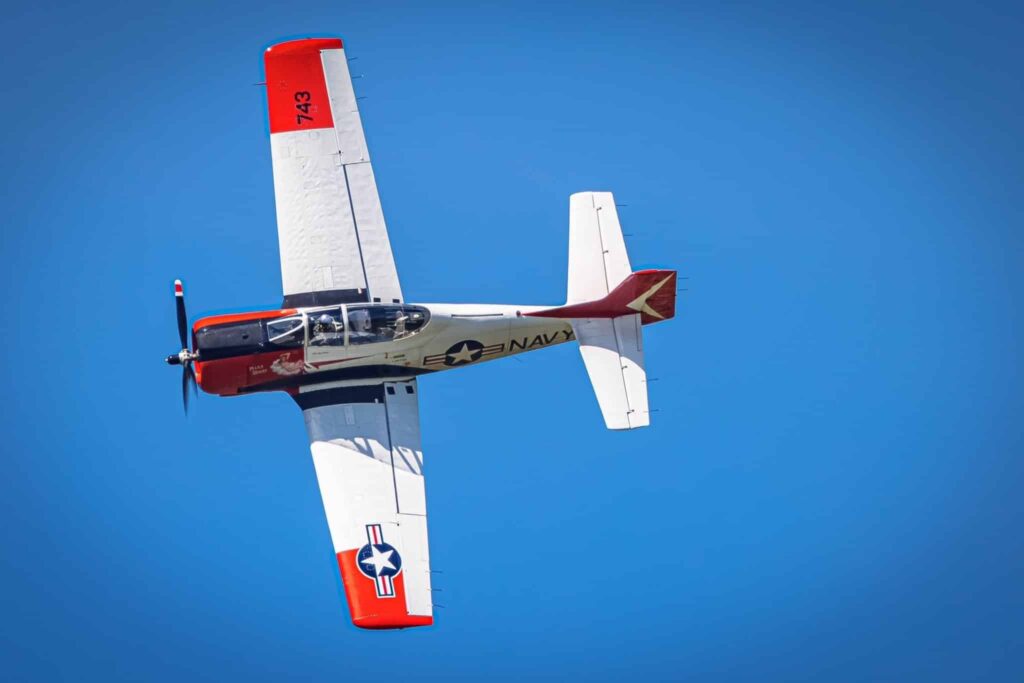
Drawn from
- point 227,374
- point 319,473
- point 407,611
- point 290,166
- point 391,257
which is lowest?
point 407,611

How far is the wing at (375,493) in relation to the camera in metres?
18.2

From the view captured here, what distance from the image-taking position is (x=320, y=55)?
2033cm

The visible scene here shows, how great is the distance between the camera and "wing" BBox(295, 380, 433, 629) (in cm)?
1823

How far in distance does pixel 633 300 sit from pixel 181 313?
5952 millimetres

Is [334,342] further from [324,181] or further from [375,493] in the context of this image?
[324,181]

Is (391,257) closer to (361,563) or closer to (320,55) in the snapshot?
(320,55)

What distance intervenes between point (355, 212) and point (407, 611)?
17.9 feet

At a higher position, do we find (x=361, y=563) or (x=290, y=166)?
(x=290, y=166)

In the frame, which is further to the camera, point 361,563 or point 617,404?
point 617,404

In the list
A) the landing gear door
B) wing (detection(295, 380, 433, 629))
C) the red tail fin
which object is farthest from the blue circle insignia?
the red tail fin

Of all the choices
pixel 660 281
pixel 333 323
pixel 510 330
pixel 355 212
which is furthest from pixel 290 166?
pixel 660 281

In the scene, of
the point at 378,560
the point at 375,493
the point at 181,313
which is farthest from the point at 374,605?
the point at 181,313

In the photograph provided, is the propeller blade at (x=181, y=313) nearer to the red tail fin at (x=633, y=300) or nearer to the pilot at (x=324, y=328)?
the pilot at (x=324, y=328)

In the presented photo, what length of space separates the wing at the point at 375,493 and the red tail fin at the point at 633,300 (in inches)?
93.2
